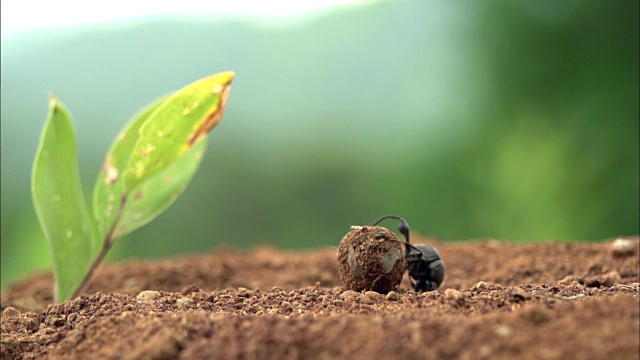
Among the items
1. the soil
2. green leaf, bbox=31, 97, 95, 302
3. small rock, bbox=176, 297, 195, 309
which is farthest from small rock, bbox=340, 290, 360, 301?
green leaf, bbox=31, 97, 95, 302

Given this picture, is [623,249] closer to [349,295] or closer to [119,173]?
[349,295]

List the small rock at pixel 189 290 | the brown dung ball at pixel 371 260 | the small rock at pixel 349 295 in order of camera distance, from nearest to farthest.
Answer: the small rock at pixel 349 295 → the brown dung ball at pixel 371 260 → the small rock at pixel 189 290

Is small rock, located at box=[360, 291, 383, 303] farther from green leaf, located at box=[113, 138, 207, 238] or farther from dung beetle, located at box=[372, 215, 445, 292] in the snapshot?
green leaf, located at box=[113, 138, 207, 238]

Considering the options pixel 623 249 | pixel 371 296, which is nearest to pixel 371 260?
pixel 371 296

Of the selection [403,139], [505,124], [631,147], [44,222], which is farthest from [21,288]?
[631,147]

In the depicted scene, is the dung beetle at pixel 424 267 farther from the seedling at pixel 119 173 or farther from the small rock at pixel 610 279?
the seedling at pixel 119 173

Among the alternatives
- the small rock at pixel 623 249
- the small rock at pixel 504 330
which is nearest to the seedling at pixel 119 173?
the small rock at pixel 504 330
